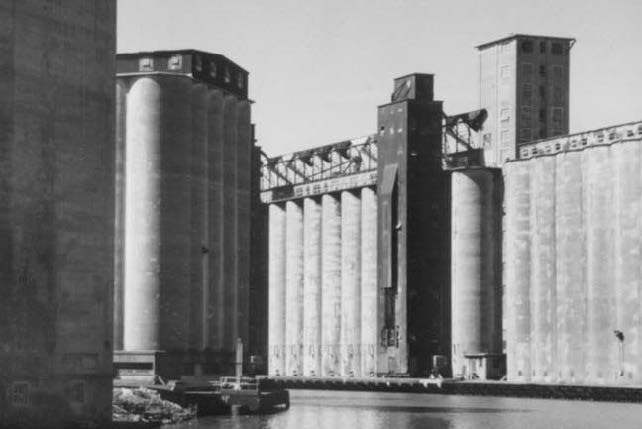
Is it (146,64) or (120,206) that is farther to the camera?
(146,64)

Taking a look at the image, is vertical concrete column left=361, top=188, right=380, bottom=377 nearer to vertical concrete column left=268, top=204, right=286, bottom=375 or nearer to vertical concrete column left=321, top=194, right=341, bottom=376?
vertical concrete column left=321, top=194, right=341, bottom=376

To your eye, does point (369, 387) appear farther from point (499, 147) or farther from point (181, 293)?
point (181, 293)

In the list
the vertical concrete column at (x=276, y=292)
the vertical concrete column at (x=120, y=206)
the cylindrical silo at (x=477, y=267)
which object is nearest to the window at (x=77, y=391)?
the vertical concrete column at (x=120, y=206)

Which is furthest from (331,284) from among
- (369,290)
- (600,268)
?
(600,268)

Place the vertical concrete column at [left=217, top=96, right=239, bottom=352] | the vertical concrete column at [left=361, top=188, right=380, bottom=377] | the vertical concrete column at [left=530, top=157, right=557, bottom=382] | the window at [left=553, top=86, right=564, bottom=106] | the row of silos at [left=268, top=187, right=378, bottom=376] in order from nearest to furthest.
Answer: the vertical concrete column at [left=217, top=96, right=239, bottom=352]
the vertical concrete column at [left=530, top=157, right=557, bottom=382]
the window at [left=553, top=86, right=564, bottom=106]
the vertical concrete column at [left=361, top=188, right=380, bottom=377]
the row of silos at [left=268, top=187, right=378, bottom=376]

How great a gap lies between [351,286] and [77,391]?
102387 millimetres

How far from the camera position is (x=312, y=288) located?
180250mm

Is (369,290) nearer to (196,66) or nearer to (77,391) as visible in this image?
(196,66)

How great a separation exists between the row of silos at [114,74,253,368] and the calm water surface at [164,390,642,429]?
471 inches

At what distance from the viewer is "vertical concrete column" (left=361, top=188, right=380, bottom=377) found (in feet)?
542

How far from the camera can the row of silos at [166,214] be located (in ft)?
354

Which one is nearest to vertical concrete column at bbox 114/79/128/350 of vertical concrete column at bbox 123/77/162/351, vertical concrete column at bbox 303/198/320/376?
vertical concrete column at bbox 123/77/162/351

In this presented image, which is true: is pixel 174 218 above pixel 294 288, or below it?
above

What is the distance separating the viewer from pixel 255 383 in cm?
10206
